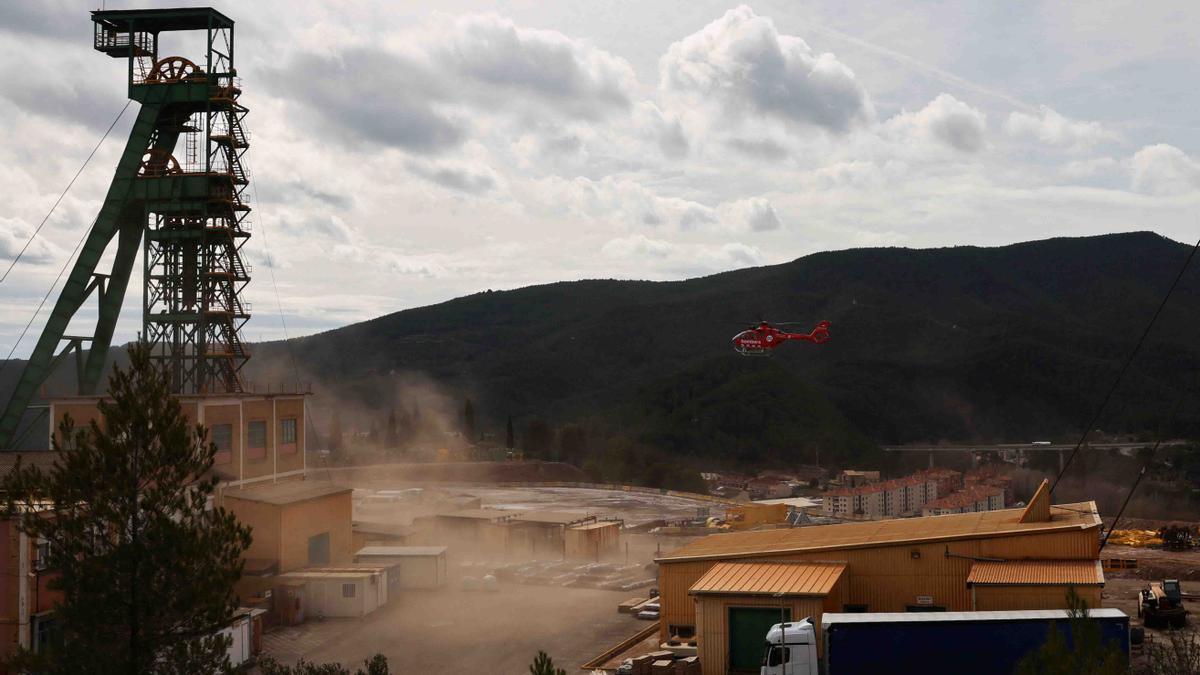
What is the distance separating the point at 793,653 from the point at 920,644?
2.79m

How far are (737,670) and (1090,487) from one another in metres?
117

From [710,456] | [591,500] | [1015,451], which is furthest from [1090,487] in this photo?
[591,500]

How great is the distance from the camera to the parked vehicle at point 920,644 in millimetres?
21688

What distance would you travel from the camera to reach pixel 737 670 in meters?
25.0

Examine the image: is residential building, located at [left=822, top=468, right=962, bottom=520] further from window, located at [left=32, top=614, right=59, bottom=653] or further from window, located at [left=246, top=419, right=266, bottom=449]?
window, located at [left=32, top=614, right=59, bottom=653]

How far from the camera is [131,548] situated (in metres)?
16.6

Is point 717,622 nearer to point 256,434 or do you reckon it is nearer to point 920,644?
point 920,644

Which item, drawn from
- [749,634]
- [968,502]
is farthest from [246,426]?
[968,502]

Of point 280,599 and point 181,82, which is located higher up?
point 181,82

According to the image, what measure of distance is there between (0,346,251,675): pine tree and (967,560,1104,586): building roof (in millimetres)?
18817

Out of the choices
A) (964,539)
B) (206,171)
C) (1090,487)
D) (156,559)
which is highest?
(206,171)

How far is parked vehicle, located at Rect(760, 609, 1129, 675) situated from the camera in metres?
Answer: 21.7

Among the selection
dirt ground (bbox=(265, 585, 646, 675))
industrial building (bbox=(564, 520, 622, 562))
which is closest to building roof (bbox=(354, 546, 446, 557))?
dirt ground (bbox=(265, 585, 646, 675))

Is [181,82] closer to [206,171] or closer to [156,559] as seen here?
[206,171]
